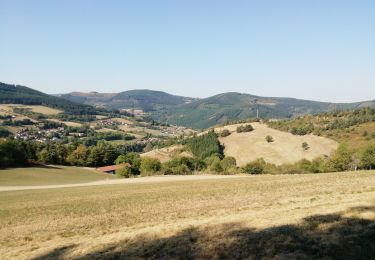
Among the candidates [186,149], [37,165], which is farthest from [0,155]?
[186,149]

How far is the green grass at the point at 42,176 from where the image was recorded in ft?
310

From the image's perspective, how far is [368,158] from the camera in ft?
325

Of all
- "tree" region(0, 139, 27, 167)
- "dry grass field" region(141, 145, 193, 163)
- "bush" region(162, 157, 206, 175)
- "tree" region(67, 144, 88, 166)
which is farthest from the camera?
"dry grass field" region(141, 145, 193, 163)

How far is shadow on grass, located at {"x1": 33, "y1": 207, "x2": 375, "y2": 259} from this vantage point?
13.8m

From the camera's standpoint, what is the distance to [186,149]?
193 metres

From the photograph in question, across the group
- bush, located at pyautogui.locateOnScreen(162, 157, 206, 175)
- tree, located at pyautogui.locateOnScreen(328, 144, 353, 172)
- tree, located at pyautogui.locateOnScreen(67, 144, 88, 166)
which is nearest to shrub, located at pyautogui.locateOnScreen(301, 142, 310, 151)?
bush, located at pyautogui.locateOnScreen(162, 157, 206, 175)

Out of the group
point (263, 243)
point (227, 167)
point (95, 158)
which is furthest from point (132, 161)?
point (263, 243)

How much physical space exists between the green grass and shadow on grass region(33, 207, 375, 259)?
82.2 metres

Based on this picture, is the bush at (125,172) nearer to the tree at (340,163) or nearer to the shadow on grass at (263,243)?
the tree at (340,163)

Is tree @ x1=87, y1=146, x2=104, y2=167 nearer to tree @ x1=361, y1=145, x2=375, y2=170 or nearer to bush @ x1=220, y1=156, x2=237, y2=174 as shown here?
bush @ x1=220, y1=156, x2=237, y2=174

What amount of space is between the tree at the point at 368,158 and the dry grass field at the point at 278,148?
46213 millimetres

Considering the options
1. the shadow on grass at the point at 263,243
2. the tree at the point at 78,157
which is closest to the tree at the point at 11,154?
the tree at the point at 78,157

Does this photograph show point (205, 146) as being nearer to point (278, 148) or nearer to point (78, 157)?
point (278, 148)

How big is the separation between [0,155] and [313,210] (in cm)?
11660
